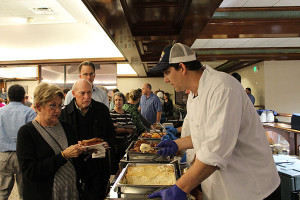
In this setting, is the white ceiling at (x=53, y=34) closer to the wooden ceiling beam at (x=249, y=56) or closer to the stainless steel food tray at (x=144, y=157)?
the stainless steel food tray at (x=144, y=157)

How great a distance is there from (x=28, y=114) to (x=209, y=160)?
2374 millimetres

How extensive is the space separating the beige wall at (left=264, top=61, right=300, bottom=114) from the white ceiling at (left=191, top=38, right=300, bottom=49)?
1281 mm

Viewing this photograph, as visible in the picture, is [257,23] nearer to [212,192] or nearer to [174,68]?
[174,68]

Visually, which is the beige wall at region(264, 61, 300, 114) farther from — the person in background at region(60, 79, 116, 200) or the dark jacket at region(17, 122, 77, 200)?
the dark jacket at region(17, 122, 77, 200)

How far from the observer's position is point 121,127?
2859 mm

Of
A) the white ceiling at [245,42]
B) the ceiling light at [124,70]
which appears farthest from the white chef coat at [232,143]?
the ceiling light at [124,70]

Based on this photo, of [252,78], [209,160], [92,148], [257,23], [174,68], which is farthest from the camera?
[252,78]

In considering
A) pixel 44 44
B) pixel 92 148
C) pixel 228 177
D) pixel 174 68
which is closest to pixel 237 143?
pixel 228 177

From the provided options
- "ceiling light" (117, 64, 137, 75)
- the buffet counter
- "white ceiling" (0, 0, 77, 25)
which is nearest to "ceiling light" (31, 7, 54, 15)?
"white ceiling" (0, 0, 77, 25)

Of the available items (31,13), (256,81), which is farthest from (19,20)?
(256,81)

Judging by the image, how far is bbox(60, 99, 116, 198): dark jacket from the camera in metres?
1.86

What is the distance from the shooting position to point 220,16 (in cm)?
411

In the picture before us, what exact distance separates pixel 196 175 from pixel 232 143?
0.72 ft

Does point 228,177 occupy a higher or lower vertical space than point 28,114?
lower
